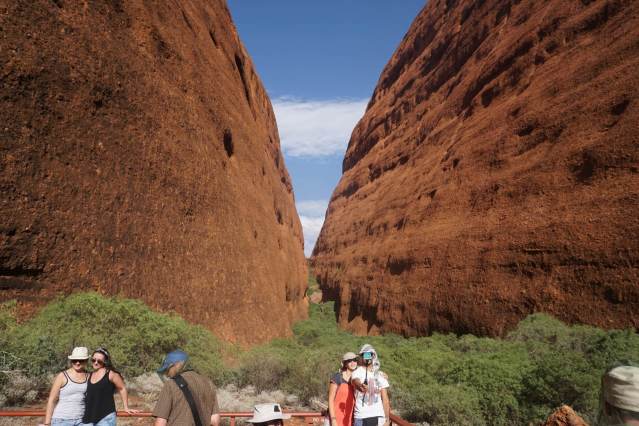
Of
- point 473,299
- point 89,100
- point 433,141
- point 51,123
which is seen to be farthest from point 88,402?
point 433,141

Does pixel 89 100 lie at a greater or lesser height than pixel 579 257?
greater

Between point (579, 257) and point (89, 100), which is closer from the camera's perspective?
point (89, 100)

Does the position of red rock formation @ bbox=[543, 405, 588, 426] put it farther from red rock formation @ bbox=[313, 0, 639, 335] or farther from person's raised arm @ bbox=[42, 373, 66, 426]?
red rock formation @ bbox=[313, 0, 639, 335]

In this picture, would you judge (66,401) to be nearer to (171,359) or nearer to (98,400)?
(98,400)

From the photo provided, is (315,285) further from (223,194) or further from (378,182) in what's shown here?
(223,194)

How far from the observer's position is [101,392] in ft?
12.8

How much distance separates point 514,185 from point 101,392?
16096 mm

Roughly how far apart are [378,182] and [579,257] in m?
24.4

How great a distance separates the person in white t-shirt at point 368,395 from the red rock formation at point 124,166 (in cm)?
695

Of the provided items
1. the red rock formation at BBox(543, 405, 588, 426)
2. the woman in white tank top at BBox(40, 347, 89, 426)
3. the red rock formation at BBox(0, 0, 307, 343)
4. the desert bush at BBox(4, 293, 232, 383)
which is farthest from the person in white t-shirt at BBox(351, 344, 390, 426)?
the red rock formation at BBox(0, 0, 307, 343)

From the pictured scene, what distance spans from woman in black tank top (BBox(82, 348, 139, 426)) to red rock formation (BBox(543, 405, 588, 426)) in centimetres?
352

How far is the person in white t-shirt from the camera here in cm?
392

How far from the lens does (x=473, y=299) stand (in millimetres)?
16188

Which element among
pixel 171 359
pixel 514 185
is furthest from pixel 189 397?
pixel 514 185
